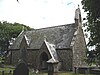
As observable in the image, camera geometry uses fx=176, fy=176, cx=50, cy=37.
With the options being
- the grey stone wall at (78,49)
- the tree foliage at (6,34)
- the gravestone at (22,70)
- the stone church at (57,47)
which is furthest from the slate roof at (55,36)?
the gravestone at (22,70)

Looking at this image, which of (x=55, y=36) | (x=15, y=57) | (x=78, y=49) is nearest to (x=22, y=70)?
(x=78, y=49)

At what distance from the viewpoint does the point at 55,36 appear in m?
39.3

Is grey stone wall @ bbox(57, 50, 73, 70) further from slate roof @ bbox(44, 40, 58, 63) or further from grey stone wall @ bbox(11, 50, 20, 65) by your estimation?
grey stone wall @ bbox(11, 50, 20, 65)

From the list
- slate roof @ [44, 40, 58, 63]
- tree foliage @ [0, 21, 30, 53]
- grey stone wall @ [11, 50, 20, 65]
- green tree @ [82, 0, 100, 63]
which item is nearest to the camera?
green tree @ [82, 0, 100, 63]

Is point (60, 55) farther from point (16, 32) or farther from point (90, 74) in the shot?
point (16, 32)

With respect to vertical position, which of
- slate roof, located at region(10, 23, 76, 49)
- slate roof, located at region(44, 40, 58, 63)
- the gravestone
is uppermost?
slate roof, located at region(10, 23, 76, 49)

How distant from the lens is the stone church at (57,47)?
34938 mm

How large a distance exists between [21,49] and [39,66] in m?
8.22

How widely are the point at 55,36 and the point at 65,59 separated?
21.3 ft

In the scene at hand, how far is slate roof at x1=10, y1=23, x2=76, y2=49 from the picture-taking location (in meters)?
36.8

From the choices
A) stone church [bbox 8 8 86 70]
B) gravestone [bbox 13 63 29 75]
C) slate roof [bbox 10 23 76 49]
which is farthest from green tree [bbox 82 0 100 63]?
slate roof [bbox 10 23 76 49]

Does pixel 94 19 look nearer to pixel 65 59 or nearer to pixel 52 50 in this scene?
pixel 65 59

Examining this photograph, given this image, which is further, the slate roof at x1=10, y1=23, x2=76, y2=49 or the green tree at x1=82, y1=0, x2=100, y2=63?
the slate roof at x1=10, y1=23, x2=76, y2=49

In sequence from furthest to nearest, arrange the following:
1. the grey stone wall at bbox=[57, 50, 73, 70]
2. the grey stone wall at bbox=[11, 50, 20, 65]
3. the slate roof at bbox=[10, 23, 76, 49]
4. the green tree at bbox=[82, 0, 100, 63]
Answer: the grey stone wall at bbox=[11, 50, 20, 65]
the slate roof at bbox=[10, 23, 76, 49]
the grey stone wall at bbox=[57, 50, 73, 70]
the green tree at bbox=[82, 0, 100, 63]
